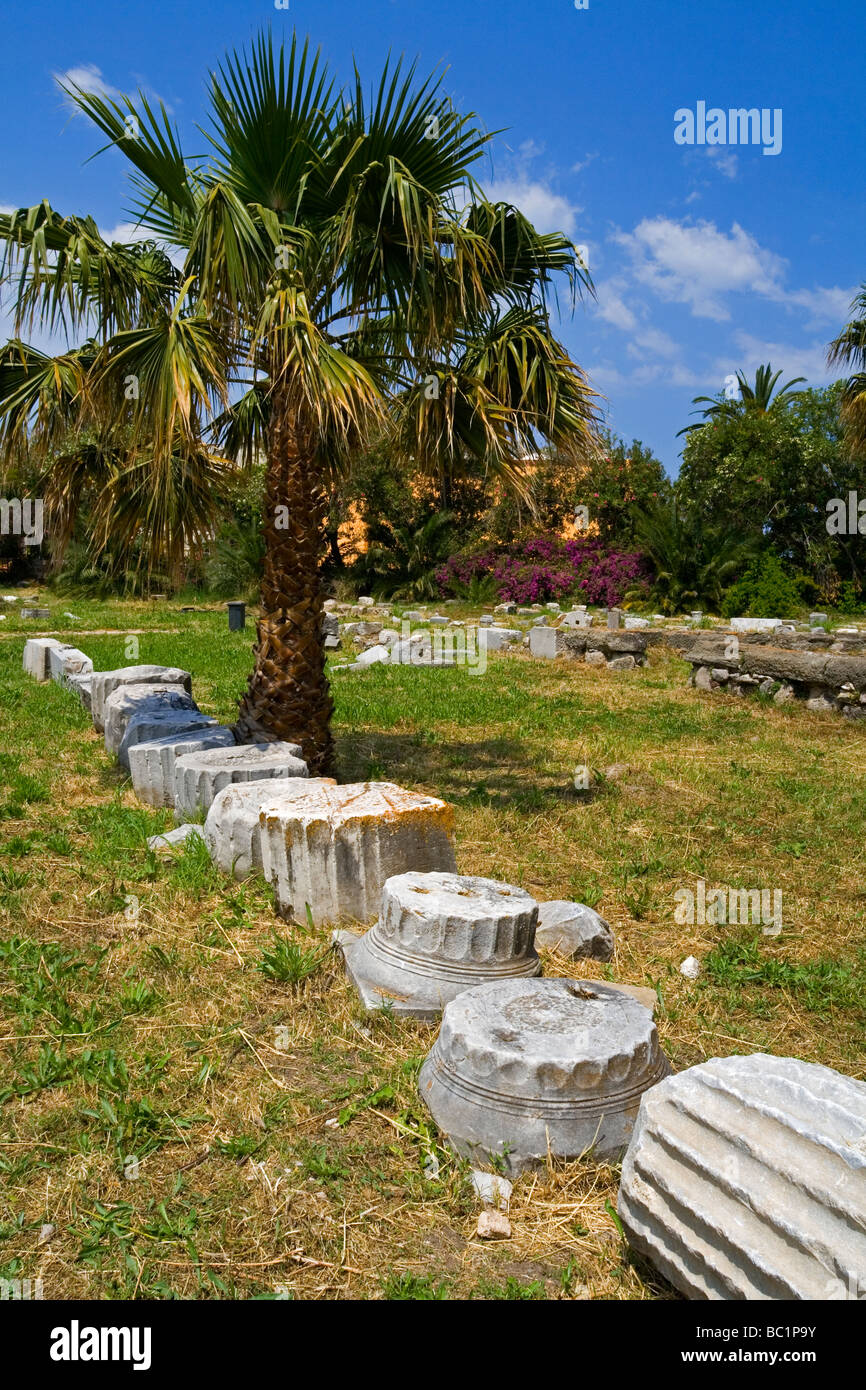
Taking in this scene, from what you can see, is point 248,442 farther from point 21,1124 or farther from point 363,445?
Result: point 21,1124

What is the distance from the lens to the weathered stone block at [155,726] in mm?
7223

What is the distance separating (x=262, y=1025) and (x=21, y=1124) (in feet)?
2.95

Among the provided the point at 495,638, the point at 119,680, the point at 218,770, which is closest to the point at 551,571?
the point at 495,638

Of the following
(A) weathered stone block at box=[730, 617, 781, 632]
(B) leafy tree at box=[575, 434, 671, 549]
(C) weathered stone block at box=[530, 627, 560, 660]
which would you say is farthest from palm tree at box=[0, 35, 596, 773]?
(B) leafy tree at box=[575, 434, 671, 549]

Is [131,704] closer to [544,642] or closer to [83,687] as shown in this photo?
[83,687]

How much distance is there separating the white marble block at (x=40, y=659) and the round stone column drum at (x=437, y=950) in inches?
404

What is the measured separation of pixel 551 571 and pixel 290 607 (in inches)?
690

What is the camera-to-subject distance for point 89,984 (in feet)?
12.8

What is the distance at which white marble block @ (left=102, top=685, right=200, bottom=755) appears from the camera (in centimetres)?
802

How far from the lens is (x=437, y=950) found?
146 inches

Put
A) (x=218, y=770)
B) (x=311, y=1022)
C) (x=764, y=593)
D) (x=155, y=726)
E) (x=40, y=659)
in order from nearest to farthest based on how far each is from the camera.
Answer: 1. (x=311, y=1022)
2. (x=218, y=770)
3. (x=155, y=726)
4. (x=40, y=659)
5. (x=764, y=593)

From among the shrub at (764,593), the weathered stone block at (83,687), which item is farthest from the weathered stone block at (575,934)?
the shrub at (764,593)

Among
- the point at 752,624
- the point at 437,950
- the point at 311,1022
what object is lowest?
the point at 311,1022
